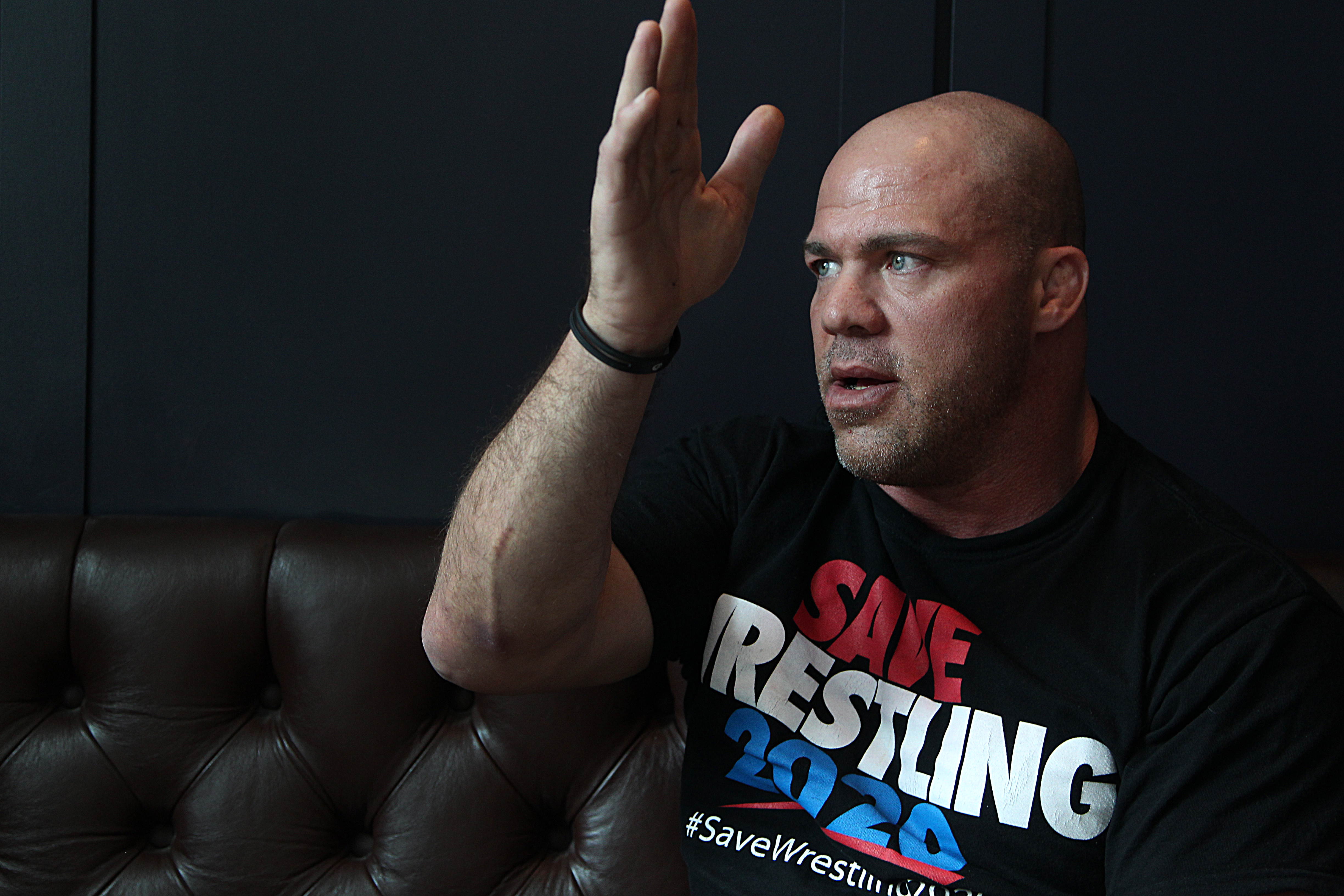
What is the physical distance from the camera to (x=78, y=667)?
3.57 ft

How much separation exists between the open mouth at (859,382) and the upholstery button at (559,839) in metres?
0.63

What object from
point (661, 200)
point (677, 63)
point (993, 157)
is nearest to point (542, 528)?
point (661, 200)

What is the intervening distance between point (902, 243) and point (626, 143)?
0.37 metres

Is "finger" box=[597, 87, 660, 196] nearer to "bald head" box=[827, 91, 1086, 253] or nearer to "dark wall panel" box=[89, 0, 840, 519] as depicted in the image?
"bald head" box=[827, 91, 1086, 253]

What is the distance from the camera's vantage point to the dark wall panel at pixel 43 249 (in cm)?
126

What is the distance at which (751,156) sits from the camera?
0.87m

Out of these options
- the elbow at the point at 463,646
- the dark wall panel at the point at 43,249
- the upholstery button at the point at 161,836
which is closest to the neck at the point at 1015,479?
the elbow at the point at 463,646

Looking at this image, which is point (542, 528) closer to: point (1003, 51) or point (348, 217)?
point (348, 217)

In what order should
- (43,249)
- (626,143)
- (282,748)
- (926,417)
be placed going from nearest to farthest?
(626,143), (926,417), (282,748), (43,249)

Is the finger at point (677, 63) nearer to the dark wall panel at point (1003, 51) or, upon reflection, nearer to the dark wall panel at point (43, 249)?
Result: the dark wall panel at point (1003, 51)

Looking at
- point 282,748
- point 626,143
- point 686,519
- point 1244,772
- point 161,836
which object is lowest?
point 161,836

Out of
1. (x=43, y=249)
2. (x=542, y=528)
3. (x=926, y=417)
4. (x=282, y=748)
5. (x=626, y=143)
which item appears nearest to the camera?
(x=626, y=143)

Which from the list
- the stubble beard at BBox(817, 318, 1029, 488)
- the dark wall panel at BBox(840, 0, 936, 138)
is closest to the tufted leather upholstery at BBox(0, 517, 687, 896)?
the stubble beard at BBox(817, 318, 1029, 488)

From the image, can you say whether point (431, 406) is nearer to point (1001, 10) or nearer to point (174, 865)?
point (174, 865)
